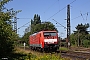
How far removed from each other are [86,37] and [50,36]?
66.6m

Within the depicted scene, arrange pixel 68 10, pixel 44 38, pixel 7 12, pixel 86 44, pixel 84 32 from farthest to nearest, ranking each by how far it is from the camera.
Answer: pixel 84 32 < pixel 86 44 < pixel 68 10 < pixel 44 38 < pixel 7 12

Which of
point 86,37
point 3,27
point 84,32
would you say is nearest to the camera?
point 3,27

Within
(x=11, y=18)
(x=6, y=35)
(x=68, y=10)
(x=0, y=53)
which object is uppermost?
(x=68, y=10)

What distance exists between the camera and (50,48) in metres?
38.7

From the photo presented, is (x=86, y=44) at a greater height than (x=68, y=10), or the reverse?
(x=68, y=10)

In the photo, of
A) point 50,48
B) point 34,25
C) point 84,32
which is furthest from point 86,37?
point 50,48

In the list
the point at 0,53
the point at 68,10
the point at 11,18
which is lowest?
Answer: the point at 0,53

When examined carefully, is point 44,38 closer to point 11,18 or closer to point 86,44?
point 11,18

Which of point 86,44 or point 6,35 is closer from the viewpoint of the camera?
point 6,35

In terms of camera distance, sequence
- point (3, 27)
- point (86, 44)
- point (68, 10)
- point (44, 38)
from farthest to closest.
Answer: point (86, 44)
point (68, 10)
point (44, 38)
point (3, 27)

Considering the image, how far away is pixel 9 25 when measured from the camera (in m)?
22.2

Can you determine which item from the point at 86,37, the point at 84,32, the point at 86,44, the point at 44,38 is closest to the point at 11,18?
the point at 44,38

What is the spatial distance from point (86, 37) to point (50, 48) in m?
66.5

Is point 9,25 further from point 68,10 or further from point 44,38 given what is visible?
point 68,10
